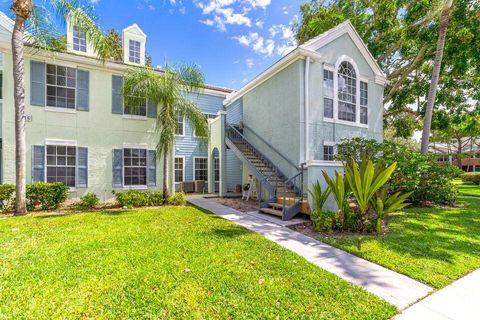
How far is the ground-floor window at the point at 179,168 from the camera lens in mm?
16203

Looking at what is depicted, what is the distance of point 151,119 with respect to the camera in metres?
11.8

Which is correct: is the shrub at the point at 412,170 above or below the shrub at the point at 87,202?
above

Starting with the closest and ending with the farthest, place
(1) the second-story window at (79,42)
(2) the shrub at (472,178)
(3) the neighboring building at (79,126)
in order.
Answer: (3) the neighboring building at (79,126) → (1) the second-story window at (79,42) → (2) the shrub at (472,178)

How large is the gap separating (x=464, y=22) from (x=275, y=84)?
400 inches

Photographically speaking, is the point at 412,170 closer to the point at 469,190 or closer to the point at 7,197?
the point at 7,197

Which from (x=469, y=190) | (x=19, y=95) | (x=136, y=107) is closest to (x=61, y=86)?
(x=19, y=95)

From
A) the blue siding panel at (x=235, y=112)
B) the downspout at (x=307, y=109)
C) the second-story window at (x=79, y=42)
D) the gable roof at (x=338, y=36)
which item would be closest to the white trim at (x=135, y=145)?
the blue siding panel at (x=235, y=112)

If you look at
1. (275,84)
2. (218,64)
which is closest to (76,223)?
(275,84)

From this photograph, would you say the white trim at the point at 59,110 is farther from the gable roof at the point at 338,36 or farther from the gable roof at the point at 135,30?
the gable roof at the point at 338,36

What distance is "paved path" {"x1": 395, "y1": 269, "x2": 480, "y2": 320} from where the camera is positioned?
2.92 m

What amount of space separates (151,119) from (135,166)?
2.50 m

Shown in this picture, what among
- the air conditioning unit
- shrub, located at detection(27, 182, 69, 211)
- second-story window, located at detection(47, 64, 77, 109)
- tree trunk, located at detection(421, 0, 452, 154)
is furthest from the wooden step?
second-story window, located at detection(47, 64, 77, 109)

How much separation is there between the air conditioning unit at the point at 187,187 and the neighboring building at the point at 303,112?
3.52 metres

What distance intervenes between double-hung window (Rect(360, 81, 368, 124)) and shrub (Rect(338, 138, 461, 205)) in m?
2.60
